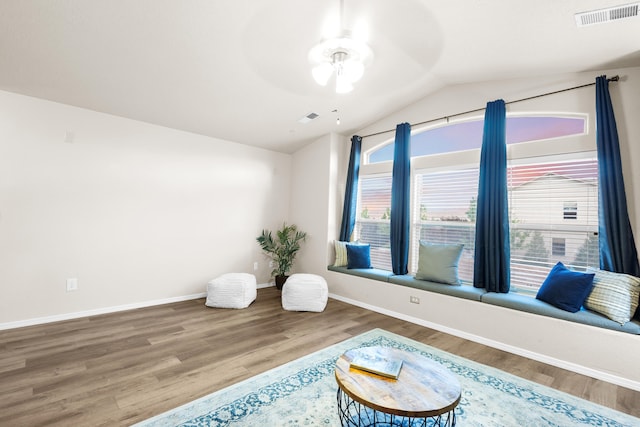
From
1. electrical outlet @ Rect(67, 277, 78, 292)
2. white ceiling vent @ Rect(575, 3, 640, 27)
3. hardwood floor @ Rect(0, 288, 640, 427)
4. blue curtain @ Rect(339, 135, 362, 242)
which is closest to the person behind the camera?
hardwood floor @ Rect(0, 288, 640, 427)

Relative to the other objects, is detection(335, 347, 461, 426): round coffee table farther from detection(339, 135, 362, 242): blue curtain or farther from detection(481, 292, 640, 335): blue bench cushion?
detection(339, 135, 362, 242): blue curtain

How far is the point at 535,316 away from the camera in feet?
9.52

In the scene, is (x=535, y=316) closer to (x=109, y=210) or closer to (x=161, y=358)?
(x=161, y=358)

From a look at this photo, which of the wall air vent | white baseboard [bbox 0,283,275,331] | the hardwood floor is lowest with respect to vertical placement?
the hardwood floor

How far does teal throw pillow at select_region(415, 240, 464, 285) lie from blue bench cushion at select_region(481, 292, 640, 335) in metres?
0.47

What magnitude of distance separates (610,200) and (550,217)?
55cm

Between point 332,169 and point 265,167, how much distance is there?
133 cm

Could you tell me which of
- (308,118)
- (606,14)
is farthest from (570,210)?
(308,118)

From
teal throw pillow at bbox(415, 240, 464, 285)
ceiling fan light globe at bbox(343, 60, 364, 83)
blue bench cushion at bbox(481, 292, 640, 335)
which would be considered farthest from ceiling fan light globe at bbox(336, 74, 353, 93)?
blue bench cushion at bbox(481, 292, 640, 335)

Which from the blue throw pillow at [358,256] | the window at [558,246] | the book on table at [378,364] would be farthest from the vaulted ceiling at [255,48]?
the book on table at [378,364]

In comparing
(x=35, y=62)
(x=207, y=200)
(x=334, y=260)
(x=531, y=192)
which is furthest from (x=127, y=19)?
(x=531, y=192)

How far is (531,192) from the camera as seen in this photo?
344 centimetres

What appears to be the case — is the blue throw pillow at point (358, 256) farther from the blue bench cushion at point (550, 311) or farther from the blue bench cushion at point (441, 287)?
the blue bench cushion at point (550, 311)

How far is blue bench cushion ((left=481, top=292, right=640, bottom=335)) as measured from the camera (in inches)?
98.6
